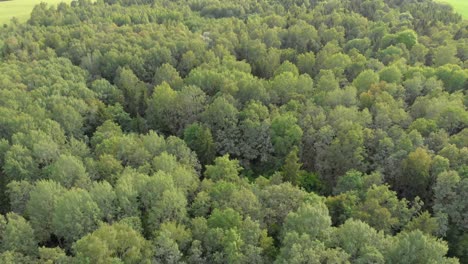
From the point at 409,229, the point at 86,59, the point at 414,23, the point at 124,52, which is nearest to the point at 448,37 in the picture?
the point at 414,23

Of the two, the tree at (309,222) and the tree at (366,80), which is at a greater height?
the tree at (366,80)

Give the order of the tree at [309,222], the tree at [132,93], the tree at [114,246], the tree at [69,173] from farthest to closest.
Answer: the tree at [132,93] < the tree at [69,173] < the tree at [309,222] < the tree at [114,246]

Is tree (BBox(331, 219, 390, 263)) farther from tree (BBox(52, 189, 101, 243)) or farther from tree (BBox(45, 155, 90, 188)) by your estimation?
tree (BBox(45, 155, 90, 188))

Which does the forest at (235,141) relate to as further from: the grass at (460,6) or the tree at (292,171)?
the grass at (460,6)

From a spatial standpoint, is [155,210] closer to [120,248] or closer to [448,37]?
[120,248]

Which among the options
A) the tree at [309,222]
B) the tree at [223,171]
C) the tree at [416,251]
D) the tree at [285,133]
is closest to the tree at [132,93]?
the tree at [285,133]

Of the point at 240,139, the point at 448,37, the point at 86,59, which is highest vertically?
the point at 448,37

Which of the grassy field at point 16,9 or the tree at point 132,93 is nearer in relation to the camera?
the tree at point 132,93
